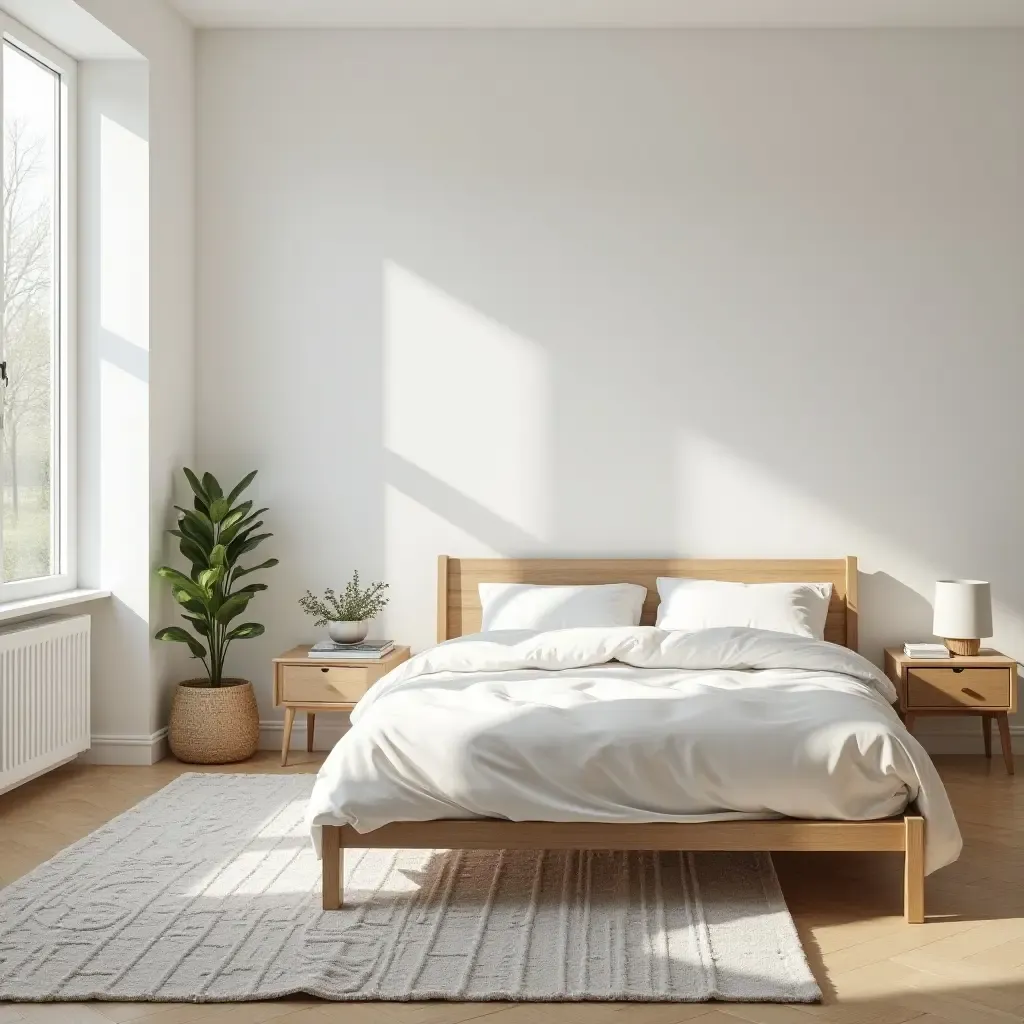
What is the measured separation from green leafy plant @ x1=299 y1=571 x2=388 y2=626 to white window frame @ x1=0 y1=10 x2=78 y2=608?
3.38ft

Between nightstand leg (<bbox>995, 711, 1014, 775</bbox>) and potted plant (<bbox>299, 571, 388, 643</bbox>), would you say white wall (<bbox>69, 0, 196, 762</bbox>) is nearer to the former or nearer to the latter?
potted plant (<bbox>299, 571, 388, 643</bbox>)

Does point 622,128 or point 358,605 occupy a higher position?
point 622,128

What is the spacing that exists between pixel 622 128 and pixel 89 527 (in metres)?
2.95

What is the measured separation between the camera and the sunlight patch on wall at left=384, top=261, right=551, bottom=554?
554 centimetres

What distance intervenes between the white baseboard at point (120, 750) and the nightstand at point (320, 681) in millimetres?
596

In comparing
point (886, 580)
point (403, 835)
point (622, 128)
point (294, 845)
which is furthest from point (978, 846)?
point (622, 128)

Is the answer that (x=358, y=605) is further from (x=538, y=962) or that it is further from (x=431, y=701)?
(x=538, y=962)

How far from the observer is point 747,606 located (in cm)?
505

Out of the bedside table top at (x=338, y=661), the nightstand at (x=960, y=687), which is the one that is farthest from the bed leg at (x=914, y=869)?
the bedside table top at (x=338, y=661)

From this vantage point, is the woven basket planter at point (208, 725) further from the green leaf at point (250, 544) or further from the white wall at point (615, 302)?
the green leaf at point (250, 544)

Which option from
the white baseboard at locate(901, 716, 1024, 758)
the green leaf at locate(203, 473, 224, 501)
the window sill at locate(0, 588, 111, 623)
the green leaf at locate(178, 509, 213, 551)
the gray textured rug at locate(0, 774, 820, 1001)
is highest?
the green leaf at locate(203, 473, 224, 501)

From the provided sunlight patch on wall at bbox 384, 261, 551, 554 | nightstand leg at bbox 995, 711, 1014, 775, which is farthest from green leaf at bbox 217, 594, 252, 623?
nightstand leg at bbox 995, 711, 1014, 775

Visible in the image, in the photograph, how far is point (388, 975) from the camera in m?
2.90

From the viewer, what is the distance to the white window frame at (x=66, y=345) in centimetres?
506
